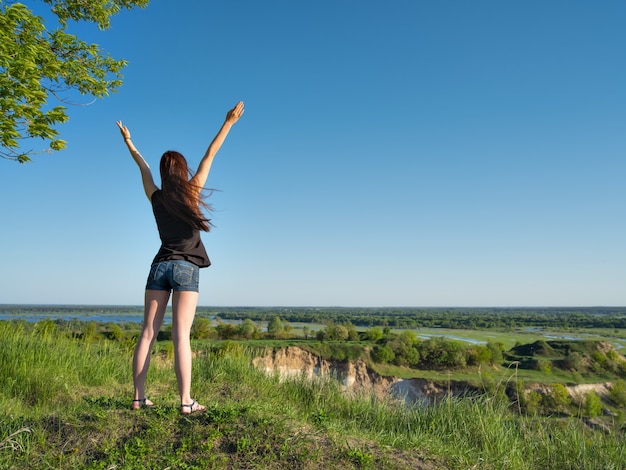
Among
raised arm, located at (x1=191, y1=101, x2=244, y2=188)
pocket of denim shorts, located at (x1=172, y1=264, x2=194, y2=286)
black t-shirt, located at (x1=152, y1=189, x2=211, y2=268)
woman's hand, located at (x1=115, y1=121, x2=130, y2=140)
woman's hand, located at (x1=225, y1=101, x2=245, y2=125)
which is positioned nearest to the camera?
pocket of denim shorts, located at (x1=172, y1=264, x2=194, y2=286)

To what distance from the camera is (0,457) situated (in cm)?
291

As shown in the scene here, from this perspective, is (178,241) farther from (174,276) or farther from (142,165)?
(142,165)

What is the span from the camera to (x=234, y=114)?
373 centimetres

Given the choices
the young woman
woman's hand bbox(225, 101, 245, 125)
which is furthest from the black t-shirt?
woman's hand bbox(225, 101, 245, 125)

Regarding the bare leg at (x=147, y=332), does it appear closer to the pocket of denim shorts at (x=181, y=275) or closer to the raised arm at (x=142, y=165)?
the pocket of denim shorts at (x=181, y=275)

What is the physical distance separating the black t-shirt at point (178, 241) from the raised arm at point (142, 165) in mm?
266

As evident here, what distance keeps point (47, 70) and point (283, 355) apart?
37.7 meters

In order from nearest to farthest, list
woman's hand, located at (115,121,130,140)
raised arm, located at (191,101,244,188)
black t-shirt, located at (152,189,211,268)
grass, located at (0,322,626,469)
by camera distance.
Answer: grass, located at (0,322,626,469) < black t-shirt, located at (152,189,211,268) < raised arm, located at (191,101,244,188) < woman's hand, located at (115,121,130,140)

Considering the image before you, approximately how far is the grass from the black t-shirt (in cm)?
124

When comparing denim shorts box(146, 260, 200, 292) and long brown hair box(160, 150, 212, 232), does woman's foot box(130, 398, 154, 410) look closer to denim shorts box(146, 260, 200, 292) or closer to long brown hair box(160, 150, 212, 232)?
denim shorts box(146, 260, 200, 292)

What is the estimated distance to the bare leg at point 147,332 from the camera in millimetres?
3438

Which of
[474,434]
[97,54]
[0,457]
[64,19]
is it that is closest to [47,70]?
[97,54]

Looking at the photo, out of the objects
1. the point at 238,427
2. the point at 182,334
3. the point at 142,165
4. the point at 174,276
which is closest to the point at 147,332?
the point at 182,334

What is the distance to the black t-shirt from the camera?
135 inches
